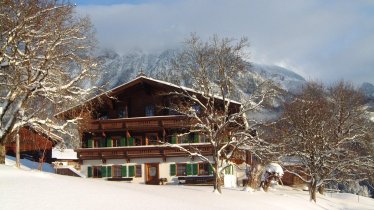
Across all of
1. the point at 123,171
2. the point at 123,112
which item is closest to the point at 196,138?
the point at 123,171

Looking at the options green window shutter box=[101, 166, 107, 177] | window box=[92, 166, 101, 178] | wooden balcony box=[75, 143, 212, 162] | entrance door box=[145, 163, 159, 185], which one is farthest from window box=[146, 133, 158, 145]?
window box=[92, 166, 101, 178]

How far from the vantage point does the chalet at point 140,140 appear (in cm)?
4625

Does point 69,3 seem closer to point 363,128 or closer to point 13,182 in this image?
point 13,182

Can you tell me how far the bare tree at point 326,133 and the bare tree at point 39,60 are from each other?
49.5 feet

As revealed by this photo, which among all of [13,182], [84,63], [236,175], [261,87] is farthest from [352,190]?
[13,182]

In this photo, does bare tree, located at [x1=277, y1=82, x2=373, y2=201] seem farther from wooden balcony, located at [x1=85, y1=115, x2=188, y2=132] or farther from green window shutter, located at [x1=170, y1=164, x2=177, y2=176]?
green window shutter, located at [x1=170, y1=164, x2=177, y2=176]

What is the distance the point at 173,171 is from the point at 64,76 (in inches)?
984

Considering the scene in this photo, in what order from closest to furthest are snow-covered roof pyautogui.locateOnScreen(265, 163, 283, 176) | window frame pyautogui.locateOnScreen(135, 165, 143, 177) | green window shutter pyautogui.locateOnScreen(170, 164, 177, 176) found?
snow-covered roof pyautogui.locateOnScreen(265, 163, 283, 176)
green window shutter pyautogui.locateOnScreen(170, 164, 177, 176)
window frame pyautogui.locateOnScreen(135, 165, 143, 177)

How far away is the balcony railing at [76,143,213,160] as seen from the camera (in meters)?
45.8

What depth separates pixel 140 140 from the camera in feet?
158

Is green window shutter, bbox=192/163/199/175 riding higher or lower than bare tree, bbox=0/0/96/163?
lower

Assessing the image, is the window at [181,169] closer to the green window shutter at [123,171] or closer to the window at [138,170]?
the window at [138,170]

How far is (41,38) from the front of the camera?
21.9m

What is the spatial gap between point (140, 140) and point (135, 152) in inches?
63.3
